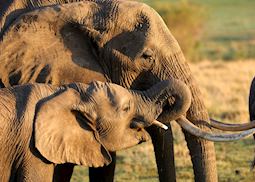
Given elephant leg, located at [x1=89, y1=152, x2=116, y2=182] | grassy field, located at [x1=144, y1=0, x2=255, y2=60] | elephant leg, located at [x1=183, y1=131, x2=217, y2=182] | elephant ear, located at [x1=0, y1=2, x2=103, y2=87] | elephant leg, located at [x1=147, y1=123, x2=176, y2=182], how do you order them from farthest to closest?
1. grassy field, located at [x1=144, y1=0, x2=255, y2=60]
2. elephant leg, located at [x1=89, y1=152, x2=116, y2=182]
3. elephant leg, located at [x1=147, y1=123, x2=176, y2=182]
4. elephant ear, located at [x1=0, y1=2, x2=103, y2=87]
5. elephant leg, located at [x1=183, y1=131, x2=217, y2=182]

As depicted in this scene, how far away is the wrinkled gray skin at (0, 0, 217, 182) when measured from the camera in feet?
26.6

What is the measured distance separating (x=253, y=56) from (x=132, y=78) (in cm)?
1737

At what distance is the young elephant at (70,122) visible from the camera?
7.02 meters

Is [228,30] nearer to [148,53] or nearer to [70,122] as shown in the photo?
[148,53]

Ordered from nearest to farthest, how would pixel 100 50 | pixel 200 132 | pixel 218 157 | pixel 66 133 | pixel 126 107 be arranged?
1. pixel 66 133
2. pixel 126 107
3. pixel 200 132
4. pixel 100 50
5. pixel 218 157

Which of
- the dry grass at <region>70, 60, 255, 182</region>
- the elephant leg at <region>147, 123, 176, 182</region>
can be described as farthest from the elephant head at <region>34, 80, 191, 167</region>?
the dry grass at <region>70, 60, 255, 182</region>

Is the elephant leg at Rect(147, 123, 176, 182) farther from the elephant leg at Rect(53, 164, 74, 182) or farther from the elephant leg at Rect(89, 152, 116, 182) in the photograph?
the elephant leg at Rect(53, 164, 74, 182)

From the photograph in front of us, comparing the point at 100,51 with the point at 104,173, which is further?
the point at 104,173

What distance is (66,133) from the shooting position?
715 centimetres

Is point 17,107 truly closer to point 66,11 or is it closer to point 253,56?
point 66,11

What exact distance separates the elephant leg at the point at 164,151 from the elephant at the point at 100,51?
0.54 m

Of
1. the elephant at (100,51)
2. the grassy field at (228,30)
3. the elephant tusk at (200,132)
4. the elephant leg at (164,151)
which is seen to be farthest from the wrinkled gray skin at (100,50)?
the grassy field at (228,30)

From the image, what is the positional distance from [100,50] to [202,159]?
1.05 m

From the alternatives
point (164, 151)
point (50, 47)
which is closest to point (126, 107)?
point (50, 47)
